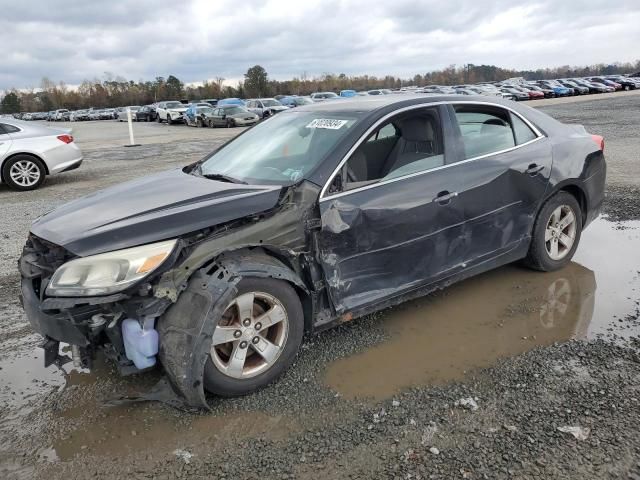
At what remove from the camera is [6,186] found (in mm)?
10750

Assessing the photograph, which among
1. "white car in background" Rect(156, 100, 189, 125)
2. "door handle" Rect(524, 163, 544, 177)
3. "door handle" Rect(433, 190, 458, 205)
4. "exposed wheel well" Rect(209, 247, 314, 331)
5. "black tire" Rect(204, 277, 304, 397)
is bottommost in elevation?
"black tire" Rect(204, 277, 304, 397)

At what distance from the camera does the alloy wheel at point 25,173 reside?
9938 millimetres

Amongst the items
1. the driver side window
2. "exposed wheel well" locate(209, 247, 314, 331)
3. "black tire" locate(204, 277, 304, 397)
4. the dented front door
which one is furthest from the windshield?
"black tire" locate(204, 277, 304, 397)

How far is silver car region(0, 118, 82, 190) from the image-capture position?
389 inches

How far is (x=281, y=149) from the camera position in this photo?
388cm

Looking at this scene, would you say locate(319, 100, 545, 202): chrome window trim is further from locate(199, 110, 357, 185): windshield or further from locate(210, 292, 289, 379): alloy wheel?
locate(210, 292, 289, 379): alloy wheel

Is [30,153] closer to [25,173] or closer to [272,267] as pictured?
[25,173]

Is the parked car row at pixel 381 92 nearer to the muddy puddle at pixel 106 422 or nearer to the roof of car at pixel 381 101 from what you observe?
the roof of car at pixel 381 101

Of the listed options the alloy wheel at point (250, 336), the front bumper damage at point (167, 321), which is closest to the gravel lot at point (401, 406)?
the alloy wheel at point (250, 336)

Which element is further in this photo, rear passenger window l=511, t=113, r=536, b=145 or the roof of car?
rear passenger window l=511, t=113, r=536, b=145

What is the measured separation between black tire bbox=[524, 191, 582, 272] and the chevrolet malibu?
18 millimetres

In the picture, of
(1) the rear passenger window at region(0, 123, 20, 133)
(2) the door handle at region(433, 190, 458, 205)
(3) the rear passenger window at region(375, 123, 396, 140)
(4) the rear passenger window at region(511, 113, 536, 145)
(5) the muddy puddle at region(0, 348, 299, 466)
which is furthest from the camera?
(1) the rear passenger window at region(0, 123, 20, 133)

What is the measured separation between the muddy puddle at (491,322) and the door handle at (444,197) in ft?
3.02

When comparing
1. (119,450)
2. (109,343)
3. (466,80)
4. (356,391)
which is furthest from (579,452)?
(466,80)
